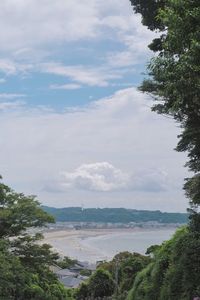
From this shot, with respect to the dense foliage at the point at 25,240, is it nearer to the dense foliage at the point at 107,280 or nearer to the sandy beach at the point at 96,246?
the dense foliage at the point at 107,280

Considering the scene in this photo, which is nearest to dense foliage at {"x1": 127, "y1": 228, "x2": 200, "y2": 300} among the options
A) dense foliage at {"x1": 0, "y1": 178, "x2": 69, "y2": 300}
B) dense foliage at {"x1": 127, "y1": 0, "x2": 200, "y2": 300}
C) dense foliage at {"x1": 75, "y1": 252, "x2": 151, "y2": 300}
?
dense foliage at {"x1": 127, "y1": 0, "x2": 200, "y2": 300}

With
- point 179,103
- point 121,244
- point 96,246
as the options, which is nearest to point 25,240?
point 179,103

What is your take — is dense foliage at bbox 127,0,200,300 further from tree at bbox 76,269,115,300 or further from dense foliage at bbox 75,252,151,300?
tree at bbox 76,269,115,300

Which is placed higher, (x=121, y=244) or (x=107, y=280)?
(x=107, y=280)

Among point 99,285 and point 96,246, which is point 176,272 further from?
point 96,246

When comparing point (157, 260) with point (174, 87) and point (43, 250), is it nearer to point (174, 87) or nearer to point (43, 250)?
point (174, 87)

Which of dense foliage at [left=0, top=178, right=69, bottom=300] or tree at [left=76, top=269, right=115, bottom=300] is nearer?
dense foliage at [left=0, top=178, right=69, bottom=300]

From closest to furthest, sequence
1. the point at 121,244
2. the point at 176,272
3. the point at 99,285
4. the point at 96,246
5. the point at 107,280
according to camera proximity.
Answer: the point at 176,272 < the point at 99,285 < the point at 107,280 < the point at 121,244 < the point at 96,246

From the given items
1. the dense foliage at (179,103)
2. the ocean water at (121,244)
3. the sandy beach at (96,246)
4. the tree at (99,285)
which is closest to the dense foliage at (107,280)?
the tree at (99,285)

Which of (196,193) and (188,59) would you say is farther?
(196,193)

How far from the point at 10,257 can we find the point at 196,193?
31.5 ft

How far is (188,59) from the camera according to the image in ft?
22.9

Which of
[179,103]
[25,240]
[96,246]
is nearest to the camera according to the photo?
[179,103]

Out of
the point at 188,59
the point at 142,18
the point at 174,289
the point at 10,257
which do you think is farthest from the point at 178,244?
the point at 10,257
